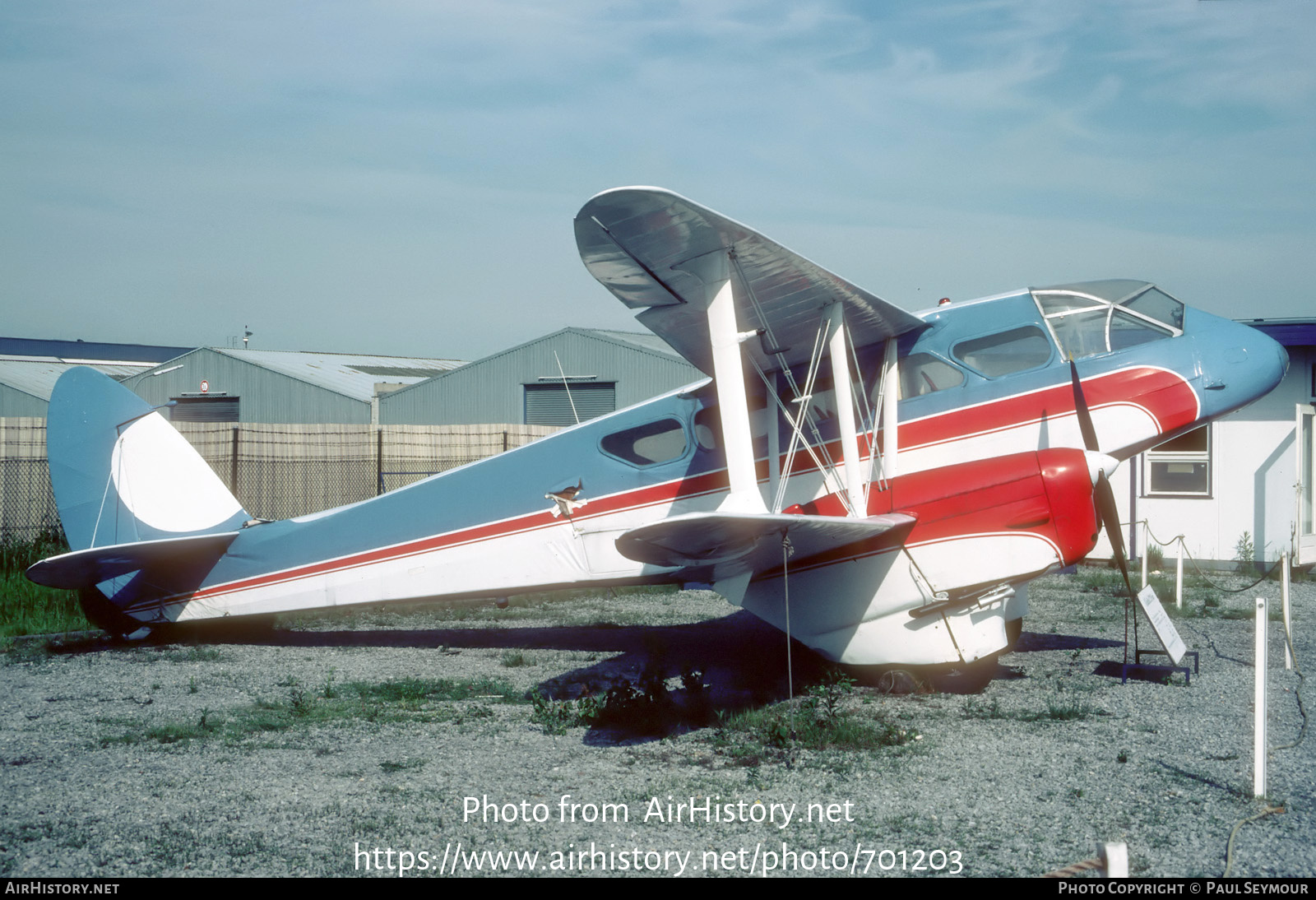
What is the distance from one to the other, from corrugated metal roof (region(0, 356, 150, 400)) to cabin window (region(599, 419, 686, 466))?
21451 mm

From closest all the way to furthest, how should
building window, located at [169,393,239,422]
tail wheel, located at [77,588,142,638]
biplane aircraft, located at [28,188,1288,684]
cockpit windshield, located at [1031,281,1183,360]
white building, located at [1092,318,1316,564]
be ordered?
biplane aircraft, located at [28,188,1288,684]
cockpit windshield, located at [1031,281,1183,360]
tail wheel, located at [77,588,142,638]
white building, located at [1092,318,1316,564]
building window, located at [169,393,239,422]

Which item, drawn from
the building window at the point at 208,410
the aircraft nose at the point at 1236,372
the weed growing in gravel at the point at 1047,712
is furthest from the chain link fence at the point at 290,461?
the building window at the point at 208,410

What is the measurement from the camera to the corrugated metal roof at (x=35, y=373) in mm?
27312

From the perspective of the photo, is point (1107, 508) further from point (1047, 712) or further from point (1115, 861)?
point (1115, 861)

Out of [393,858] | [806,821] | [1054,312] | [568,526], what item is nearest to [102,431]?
[568,526]

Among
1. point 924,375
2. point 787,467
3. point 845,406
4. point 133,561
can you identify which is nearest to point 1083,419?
point 924,375

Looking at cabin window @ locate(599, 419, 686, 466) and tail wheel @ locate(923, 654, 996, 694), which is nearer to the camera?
tail wheel @ locate(923, 654, 996, 694)

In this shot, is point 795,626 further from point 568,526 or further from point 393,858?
point 393,858

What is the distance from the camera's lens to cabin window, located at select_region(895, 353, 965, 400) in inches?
288

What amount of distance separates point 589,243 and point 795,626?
352 centimetres

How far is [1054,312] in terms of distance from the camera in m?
7.25

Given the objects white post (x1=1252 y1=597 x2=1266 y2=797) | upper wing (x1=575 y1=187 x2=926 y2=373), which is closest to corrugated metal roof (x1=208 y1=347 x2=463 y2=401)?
upper wing (x1=575 y1=187 x2=926 y2=373)

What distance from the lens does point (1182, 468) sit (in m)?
15.1

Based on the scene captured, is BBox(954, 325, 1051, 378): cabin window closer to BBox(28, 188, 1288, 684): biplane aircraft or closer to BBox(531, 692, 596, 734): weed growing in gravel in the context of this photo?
BBox(28, 188, 1288, 684): biplane aircraft
